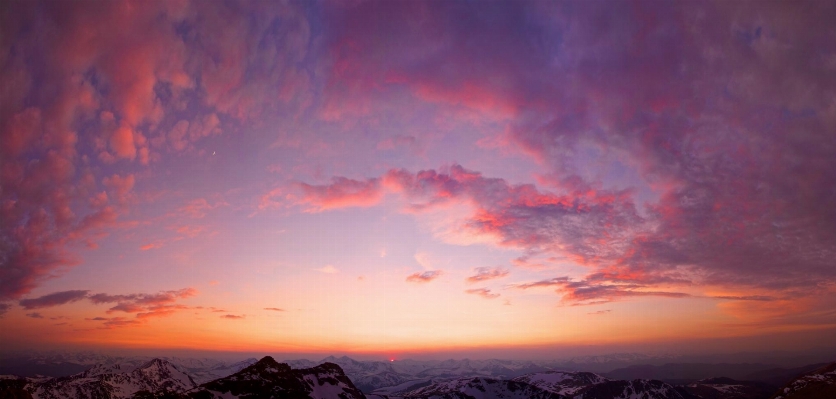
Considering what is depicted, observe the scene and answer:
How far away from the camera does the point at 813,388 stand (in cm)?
17525

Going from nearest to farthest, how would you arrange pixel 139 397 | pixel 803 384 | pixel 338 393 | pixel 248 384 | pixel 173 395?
pixel 173 395
pixel 139 397
pixel 248 384
pixel 338 393
pixel 803 384

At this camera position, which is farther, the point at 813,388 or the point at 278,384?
the point at 813,388

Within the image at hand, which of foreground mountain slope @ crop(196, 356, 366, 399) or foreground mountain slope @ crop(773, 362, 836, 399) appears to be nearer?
foreground mountain slope @ crop(196, 356, 366, 399)

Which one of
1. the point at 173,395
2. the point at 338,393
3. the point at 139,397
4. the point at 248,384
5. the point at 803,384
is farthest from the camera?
the point at 803,384

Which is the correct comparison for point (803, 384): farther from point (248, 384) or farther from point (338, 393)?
point (248, 384)

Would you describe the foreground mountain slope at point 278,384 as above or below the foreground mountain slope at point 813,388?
above

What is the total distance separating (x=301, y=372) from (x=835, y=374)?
255 meters

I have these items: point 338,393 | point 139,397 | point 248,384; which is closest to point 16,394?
point 139,397

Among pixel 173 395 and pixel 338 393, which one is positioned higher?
pixel 173 395

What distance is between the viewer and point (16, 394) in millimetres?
115938

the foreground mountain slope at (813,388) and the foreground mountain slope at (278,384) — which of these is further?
the foreground mountain slope at (813,388)

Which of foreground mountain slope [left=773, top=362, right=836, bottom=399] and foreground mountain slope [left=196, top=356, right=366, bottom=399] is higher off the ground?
foreground mountain slope [left=196, top=356, right=366, bottom=399]

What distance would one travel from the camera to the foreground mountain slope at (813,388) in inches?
6422

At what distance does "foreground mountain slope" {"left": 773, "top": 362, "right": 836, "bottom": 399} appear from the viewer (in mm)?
163125
